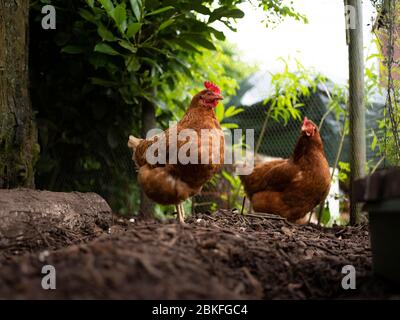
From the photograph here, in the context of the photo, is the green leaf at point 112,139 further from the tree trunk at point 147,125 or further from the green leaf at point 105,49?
the green leaf at point 105,49

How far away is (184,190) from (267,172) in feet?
3.94

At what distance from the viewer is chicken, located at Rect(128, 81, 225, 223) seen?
3008mm

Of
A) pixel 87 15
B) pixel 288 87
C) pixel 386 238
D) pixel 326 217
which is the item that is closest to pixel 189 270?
pixel 386 238

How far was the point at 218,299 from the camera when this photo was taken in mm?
1229

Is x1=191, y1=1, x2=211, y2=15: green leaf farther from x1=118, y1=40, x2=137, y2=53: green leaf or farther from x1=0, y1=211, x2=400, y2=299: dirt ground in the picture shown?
x1=0, y1=211, x2=400, y2=299: dirt ground

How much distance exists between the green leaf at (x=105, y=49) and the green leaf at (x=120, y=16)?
21cm

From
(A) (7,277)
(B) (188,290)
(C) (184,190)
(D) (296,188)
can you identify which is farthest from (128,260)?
(D) (296,188)

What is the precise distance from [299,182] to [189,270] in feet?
8.54

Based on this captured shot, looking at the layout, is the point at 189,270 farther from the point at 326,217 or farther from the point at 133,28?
the point at 326,217

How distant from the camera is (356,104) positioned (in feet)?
A: 12.3

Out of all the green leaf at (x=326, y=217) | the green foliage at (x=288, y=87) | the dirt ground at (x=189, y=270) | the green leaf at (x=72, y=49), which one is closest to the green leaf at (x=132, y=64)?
the green leaf at (x=72, y=49)

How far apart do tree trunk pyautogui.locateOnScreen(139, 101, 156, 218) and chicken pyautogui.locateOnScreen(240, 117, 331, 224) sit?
109 cm

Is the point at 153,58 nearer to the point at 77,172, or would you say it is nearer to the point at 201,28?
the point at 201,28

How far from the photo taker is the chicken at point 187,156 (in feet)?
9.87
